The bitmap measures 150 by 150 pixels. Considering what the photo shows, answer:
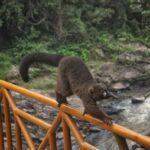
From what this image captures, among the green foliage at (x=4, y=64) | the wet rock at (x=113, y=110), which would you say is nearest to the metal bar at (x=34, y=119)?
the wet rock at (x=113, y=110)

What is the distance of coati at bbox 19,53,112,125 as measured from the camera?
2.37m

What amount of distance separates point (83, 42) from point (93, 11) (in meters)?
1.61

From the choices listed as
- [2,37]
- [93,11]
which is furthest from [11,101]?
[93,11]

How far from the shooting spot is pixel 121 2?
46.1 feet

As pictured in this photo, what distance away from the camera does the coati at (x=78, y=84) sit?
2371mm

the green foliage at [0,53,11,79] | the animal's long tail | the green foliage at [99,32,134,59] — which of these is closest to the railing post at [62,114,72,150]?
the animal's long tail

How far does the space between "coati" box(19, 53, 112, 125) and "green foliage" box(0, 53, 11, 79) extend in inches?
293

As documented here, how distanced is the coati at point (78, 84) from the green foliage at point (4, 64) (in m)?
7.44

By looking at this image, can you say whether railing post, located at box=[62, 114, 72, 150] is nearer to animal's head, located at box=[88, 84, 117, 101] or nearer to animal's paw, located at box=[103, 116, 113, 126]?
animal's head, located at box=[88, 84, 117, 101]

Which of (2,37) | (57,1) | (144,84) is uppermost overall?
(57,1)

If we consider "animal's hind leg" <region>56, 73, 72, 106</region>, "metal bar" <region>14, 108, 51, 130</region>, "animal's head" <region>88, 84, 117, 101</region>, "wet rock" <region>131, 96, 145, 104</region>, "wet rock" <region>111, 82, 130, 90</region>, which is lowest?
"wet rock" <region>111, 82, 130, 90</region>

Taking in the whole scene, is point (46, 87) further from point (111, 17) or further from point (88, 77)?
point (88, 77)

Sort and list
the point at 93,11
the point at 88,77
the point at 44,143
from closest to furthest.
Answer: the point at 88,77
the point at 44,143
the point at 93,11

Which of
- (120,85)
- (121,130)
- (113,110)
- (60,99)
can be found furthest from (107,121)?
(120,85)
